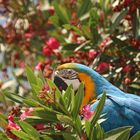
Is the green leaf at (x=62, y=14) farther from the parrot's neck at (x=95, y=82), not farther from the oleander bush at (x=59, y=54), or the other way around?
the parrot's neck at (x=95, y=82)

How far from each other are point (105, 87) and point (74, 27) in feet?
1.90

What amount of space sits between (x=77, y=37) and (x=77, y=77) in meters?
0.83

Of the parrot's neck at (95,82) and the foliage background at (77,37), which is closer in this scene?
the parrot's neck at (95,82)

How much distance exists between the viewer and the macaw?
9.36 feet

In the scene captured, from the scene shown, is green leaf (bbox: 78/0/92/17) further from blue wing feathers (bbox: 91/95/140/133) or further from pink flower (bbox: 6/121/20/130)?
pink flower (bbox: 6/121/20/130)

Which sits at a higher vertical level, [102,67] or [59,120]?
[59,120]

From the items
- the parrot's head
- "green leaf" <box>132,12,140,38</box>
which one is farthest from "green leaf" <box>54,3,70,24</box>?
the parrot's head

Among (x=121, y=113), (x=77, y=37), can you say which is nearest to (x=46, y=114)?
(x=121, y=113)

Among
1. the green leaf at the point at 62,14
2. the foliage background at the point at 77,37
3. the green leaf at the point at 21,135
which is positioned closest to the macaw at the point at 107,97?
the foliage background at the point at 77,37

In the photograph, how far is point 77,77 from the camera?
3.20m

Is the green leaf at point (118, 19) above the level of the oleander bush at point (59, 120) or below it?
above

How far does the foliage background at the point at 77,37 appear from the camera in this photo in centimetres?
350

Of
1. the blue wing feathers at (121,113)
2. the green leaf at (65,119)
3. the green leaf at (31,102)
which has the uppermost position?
the green leaf at (31,102)

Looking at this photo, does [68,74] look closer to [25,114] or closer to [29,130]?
[25,114]
